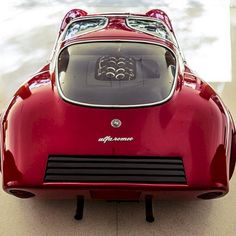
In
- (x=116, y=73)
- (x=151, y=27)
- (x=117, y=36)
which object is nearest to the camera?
(x=116, y=73)

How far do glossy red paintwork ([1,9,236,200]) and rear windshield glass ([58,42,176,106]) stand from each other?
0.08 meters

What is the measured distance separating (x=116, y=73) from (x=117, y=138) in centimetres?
45

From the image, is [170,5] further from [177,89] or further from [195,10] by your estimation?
[177,89]

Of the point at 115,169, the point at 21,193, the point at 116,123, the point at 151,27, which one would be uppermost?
the point at 151,27

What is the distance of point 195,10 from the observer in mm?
4426

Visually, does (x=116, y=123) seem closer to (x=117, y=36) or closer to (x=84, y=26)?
(x=117, y=36)

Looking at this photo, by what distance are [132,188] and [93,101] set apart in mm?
435

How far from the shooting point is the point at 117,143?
1.60 m

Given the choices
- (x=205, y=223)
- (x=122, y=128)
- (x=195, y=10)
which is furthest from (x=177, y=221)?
(x=195, y=10)

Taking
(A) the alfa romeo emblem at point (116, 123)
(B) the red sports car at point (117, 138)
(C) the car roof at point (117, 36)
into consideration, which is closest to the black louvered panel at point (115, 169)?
(B) the red sports car at point (117, 138)

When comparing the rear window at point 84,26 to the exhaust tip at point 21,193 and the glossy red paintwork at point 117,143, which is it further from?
the exhaust tip at point 21,193

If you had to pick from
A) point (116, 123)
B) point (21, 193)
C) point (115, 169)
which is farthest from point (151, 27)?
point (21, 193)

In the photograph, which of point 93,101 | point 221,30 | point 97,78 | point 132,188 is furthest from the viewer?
point 221,30

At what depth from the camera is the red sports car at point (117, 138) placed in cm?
156
